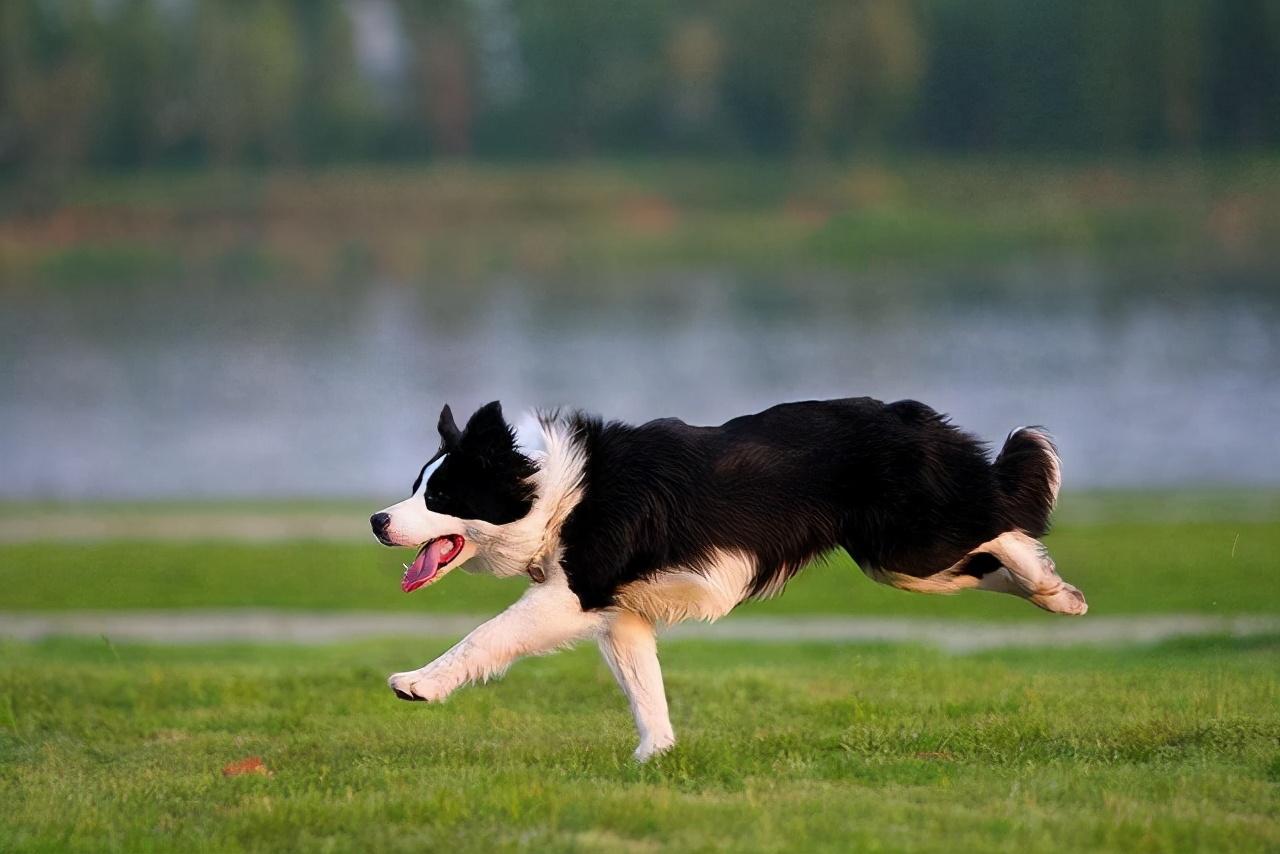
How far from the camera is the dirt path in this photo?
12844 millimetres

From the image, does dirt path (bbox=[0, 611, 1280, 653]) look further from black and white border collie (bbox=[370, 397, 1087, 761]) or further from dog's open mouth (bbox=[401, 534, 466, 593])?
dog's open mouth (bbox=[401, 534, 466, 593])

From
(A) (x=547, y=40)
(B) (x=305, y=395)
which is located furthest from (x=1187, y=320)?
(A) (x=547, y=40)

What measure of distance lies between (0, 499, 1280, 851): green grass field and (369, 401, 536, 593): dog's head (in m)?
0.93

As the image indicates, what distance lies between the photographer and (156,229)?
6631 centimetres

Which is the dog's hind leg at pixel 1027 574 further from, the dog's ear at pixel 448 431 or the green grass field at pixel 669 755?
the dog's ear at pixel 448 431

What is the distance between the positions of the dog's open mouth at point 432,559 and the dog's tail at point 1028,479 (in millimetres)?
2194

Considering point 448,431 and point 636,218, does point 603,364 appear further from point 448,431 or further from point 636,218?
point 448,431

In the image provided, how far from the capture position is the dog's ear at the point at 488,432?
6.85 meters

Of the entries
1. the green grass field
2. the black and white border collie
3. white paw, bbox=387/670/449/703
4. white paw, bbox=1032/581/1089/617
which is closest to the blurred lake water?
the green grass field

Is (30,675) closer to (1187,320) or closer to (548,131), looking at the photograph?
(1187,320)

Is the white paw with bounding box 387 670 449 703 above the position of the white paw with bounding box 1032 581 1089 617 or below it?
below

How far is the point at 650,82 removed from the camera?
70000 millimetres

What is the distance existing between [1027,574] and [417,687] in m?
2.46

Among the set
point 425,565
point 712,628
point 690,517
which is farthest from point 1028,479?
point 712,628
